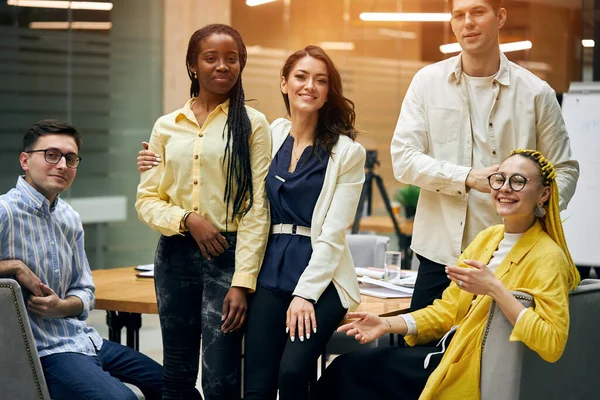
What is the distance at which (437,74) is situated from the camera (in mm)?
3113

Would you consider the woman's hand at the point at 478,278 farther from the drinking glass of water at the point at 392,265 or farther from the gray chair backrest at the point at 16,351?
the gray chair backrest at the point at 16,351

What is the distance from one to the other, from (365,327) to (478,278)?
0.39m

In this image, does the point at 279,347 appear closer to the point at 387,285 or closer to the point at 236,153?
the point at 236,153

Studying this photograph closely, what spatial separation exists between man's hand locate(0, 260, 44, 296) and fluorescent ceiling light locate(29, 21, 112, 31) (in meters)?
3.71

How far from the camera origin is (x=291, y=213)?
2.60 metres

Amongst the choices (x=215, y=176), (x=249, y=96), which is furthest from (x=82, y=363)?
(x=249, y=96)

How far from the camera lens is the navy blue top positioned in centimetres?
258

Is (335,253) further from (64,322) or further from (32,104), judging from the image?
(32,104)

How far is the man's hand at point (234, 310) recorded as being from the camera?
2.53 m

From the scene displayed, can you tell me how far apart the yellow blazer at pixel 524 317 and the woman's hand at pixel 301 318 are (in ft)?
1.21

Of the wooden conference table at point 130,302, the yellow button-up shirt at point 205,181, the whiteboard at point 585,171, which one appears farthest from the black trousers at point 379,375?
the whiteboard at point 585,171

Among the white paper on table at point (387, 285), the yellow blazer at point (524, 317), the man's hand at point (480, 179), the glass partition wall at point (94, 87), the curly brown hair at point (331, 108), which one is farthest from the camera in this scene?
the glass partition wall at point (94, 87)

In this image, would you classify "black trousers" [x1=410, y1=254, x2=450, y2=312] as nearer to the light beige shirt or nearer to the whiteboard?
the light beige shirt

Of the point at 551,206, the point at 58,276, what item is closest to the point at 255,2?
the point at 58,276
